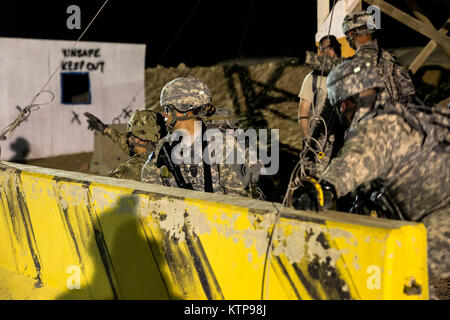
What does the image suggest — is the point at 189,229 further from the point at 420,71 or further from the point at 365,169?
the point at 420,71

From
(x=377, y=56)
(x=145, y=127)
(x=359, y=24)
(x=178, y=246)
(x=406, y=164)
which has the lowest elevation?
(x=178, y=246)

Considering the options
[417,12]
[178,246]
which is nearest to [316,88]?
[178,246]

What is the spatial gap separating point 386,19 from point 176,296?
600 inches

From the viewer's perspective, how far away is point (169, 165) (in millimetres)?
3846

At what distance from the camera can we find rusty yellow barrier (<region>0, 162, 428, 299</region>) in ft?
6.81

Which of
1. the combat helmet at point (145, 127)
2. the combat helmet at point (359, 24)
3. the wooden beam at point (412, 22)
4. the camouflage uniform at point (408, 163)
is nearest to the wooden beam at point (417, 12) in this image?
the wooden beam at point (412, 22)

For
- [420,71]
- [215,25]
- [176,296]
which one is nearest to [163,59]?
[215,25]

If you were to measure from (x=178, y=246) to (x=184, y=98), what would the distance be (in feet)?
4.78

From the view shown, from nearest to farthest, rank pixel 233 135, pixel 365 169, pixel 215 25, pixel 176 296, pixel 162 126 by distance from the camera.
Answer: pixel 365 169 < pixel 176 296 < pixel 233 135 < pixel 162 126 < pixel 215 25

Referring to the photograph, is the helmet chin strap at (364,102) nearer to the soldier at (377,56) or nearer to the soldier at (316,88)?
the soldier at (377,56)

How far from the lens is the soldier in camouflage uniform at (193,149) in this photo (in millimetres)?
3775

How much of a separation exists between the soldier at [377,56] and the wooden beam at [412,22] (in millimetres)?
2125

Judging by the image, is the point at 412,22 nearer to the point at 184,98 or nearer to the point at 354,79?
the point at 184,98

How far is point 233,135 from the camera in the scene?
12.7ft
